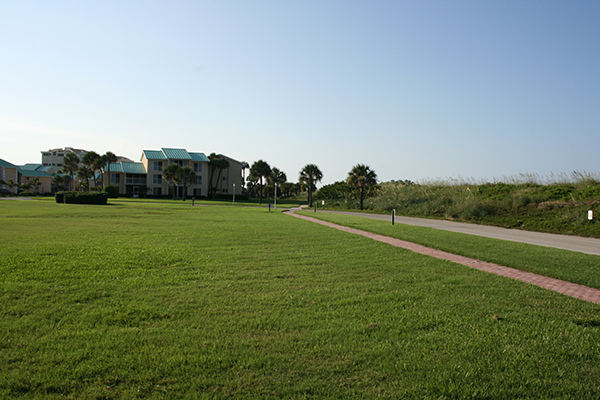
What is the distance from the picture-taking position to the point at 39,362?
12.0ft

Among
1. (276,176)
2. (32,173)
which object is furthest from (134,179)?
(32,173)

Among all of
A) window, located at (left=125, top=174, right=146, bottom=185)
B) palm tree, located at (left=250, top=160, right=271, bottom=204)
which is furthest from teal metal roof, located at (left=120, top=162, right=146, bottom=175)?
palm tree, located at (left=250, top=160, right=271, bottom=204)

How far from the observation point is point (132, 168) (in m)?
79.6

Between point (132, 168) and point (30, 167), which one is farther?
point (30, 167)

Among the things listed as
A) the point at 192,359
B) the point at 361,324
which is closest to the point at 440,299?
the point at 361,324

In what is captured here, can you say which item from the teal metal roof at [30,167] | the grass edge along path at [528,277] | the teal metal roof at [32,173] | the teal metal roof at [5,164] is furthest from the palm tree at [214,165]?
the grass edge along path at [528,277]

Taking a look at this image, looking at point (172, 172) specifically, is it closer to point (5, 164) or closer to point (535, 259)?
point (5, 164)

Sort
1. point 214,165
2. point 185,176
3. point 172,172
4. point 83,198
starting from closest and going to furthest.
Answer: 1. point 83,198
2. point 172,172
3. point 185,176
4. point 214,165

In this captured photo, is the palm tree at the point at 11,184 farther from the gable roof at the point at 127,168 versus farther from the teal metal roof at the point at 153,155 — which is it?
the teal metal roof at the point at 153,155

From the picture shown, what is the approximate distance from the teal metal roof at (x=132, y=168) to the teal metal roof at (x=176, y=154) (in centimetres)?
589

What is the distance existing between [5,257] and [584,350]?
10.1 metres

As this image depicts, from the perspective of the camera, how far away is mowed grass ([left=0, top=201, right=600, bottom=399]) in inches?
135

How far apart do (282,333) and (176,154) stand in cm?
7831

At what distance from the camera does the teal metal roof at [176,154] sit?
7737 centimetres
